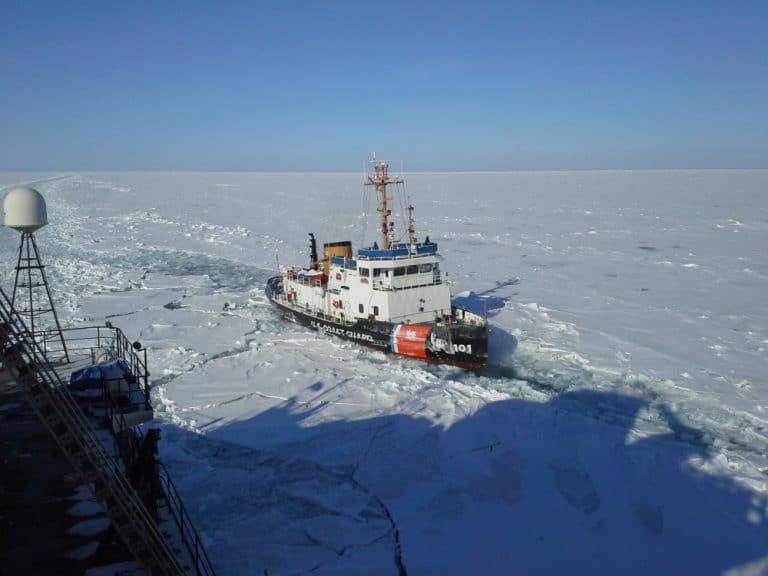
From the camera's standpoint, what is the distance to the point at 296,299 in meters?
20.5

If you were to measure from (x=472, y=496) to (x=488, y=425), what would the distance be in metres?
2.58

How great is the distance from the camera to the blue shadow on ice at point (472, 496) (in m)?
7.61

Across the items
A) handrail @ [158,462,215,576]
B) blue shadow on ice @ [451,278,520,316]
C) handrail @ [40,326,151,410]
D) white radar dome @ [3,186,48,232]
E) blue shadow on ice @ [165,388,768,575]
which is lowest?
blue shadow on ice @ [165,388,768,575]

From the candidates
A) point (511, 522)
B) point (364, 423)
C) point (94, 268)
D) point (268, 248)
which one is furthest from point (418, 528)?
point (268, 248)

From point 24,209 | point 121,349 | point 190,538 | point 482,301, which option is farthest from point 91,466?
point 482,301

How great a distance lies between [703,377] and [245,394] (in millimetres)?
11323

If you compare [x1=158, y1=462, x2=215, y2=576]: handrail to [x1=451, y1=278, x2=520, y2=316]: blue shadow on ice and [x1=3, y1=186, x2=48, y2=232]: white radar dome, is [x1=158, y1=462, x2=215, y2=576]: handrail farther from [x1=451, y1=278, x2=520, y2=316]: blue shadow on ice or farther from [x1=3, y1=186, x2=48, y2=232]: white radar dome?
[x1=451, y1=278, x2=520, y2=316]: blue shadow on ice

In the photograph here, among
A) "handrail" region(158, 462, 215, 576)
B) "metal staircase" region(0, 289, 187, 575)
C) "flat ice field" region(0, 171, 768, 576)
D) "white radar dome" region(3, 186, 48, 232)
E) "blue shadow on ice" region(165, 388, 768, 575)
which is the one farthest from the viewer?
"white radar dome" region(3, 186, 48, 232)

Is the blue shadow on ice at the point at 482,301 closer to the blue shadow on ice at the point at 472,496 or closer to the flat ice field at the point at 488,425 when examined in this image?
the flat ice field at the point at 488,425

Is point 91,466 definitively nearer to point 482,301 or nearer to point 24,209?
point 24,209

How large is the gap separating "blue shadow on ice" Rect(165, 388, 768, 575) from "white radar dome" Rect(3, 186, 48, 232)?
485 centimetres

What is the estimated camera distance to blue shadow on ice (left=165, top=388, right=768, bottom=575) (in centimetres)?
761

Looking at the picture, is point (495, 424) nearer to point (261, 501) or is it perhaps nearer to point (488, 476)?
point (488, 476)

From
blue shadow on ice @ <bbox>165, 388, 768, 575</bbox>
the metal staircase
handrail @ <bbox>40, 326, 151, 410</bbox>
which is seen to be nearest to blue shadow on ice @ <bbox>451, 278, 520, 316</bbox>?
blue shadow on ice @ <bbox>165, 388, 768, 575</bbox>
